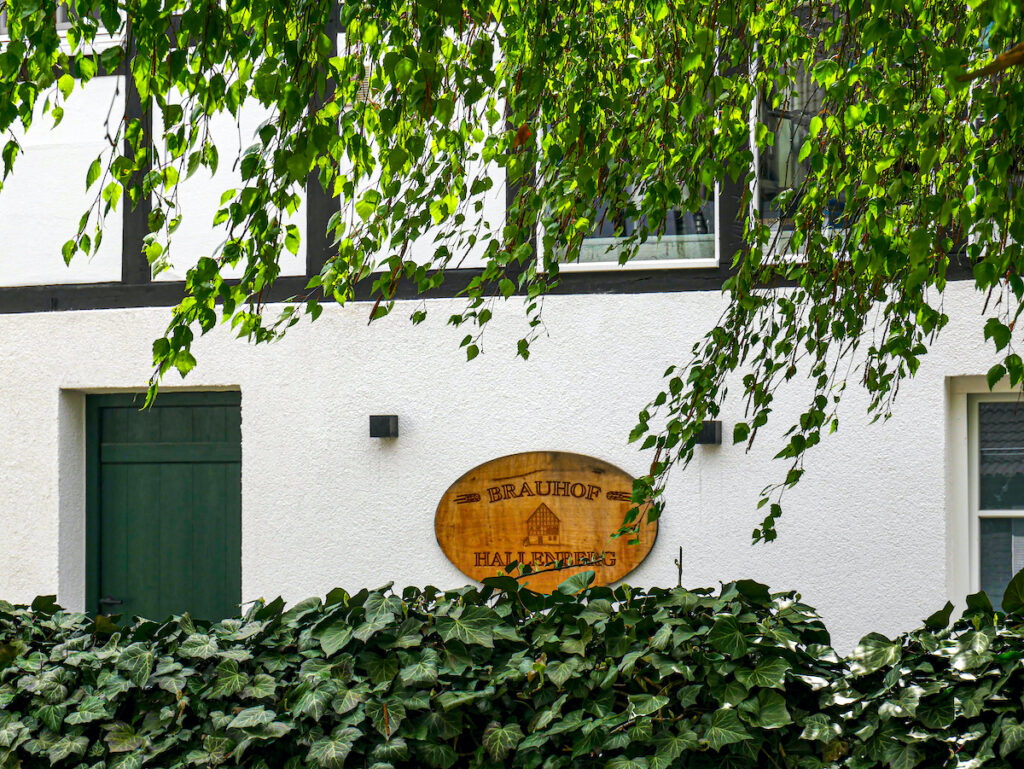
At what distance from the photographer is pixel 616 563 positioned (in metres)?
5.25

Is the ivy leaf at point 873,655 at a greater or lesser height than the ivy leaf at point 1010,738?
greater

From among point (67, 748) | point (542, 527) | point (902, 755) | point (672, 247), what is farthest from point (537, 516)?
point (902, 755)

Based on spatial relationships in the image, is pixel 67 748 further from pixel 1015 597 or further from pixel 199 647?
pixel 1015 597

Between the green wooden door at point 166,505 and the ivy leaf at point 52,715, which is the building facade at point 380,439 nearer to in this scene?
the green wooden door at point 166,505

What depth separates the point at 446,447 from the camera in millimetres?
5430

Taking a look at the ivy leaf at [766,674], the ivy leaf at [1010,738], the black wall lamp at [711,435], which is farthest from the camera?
the black wall lamp at [711,435]

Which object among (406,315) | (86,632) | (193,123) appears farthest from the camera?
(406,315)

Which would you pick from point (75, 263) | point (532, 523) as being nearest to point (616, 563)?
point (532, 523)

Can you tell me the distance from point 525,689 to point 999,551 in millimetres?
3225

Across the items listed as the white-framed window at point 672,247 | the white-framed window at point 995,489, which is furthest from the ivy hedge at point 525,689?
the white-framed window at point 672,247

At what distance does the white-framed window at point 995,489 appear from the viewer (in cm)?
504

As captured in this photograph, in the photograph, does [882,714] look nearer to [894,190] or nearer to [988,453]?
[894,190]

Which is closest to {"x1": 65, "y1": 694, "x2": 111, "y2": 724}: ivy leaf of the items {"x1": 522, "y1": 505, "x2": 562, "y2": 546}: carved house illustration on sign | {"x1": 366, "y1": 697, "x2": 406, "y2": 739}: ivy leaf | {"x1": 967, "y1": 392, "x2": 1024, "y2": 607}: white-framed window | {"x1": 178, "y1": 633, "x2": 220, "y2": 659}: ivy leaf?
{"x1": 178, "y1": 633, "x2": 220, "y2": 659}: ivy leaf

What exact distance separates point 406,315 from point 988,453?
2.83 metres
